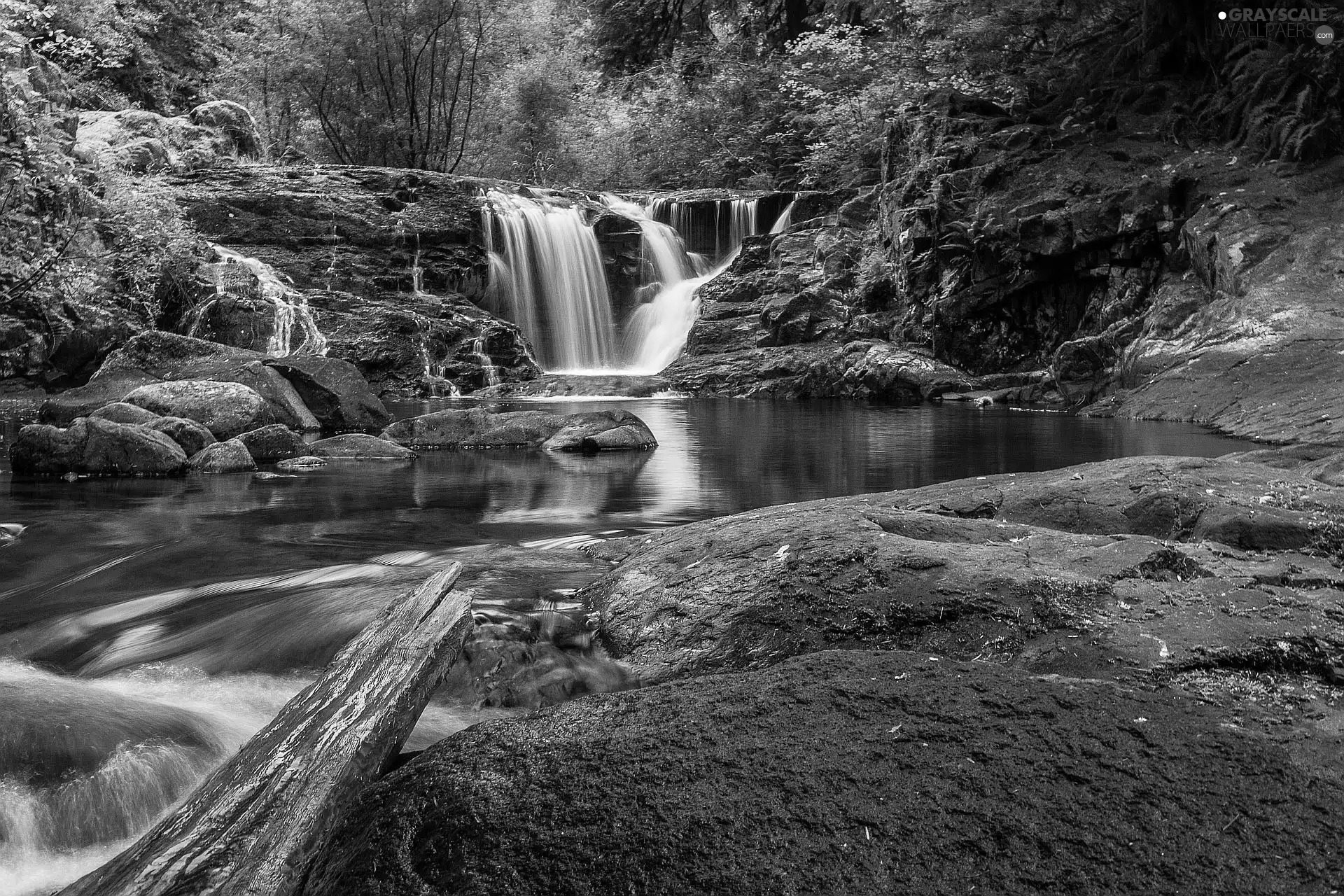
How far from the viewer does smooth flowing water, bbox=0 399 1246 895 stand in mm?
2791

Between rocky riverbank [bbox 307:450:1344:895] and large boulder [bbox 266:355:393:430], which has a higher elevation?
large boulder [bbox 266:355:393:430]

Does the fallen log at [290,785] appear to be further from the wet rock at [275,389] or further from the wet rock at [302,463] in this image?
the wet rock at [275,389]

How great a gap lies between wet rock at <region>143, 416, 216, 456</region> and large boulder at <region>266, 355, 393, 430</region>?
2.72 meters

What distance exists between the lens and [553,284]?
957 inches

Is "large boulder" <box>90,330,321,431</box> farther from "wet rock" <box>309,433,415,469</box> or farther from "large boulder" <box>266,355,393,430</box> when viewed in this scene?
"wet rock" <box>309,433,415,469</box>

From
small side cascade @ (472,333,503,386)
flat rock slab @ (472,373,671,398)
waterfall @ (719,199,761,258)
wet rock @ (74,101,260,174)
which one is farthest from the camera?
waterfall @ (719,199,761,258)

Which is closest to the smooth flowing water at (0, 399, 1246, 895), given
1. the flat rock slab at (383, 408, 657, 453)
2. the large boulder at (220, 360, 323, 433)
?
the flat rock slab at (383, 408, 657, 453)

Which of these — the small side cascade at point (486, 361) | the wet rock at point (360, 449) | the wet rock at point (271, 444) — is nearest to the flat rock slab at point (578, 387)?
the small side cascade at point (486, 361)

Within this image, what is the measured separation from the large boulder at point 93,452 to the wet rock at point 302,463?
0.91m

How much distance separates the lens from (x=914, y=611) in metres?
3.08

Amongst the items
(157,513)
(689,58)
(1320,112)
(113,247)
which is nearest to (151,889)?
(157,513)

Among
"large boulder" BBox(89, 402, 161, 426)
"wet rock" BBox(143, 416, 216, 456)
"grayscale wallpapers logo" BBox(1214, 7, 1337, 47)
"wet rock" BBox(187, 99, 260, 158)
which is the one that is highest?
"wet rock" BBox(187, 99, 260, 158)

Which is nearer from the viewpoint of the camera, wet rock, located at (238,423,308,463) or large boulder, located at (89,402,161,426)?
large boulder, located at (89,402,161,426)

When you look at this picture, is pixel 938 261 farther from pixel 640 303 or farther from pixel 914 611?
pixel 914 611
